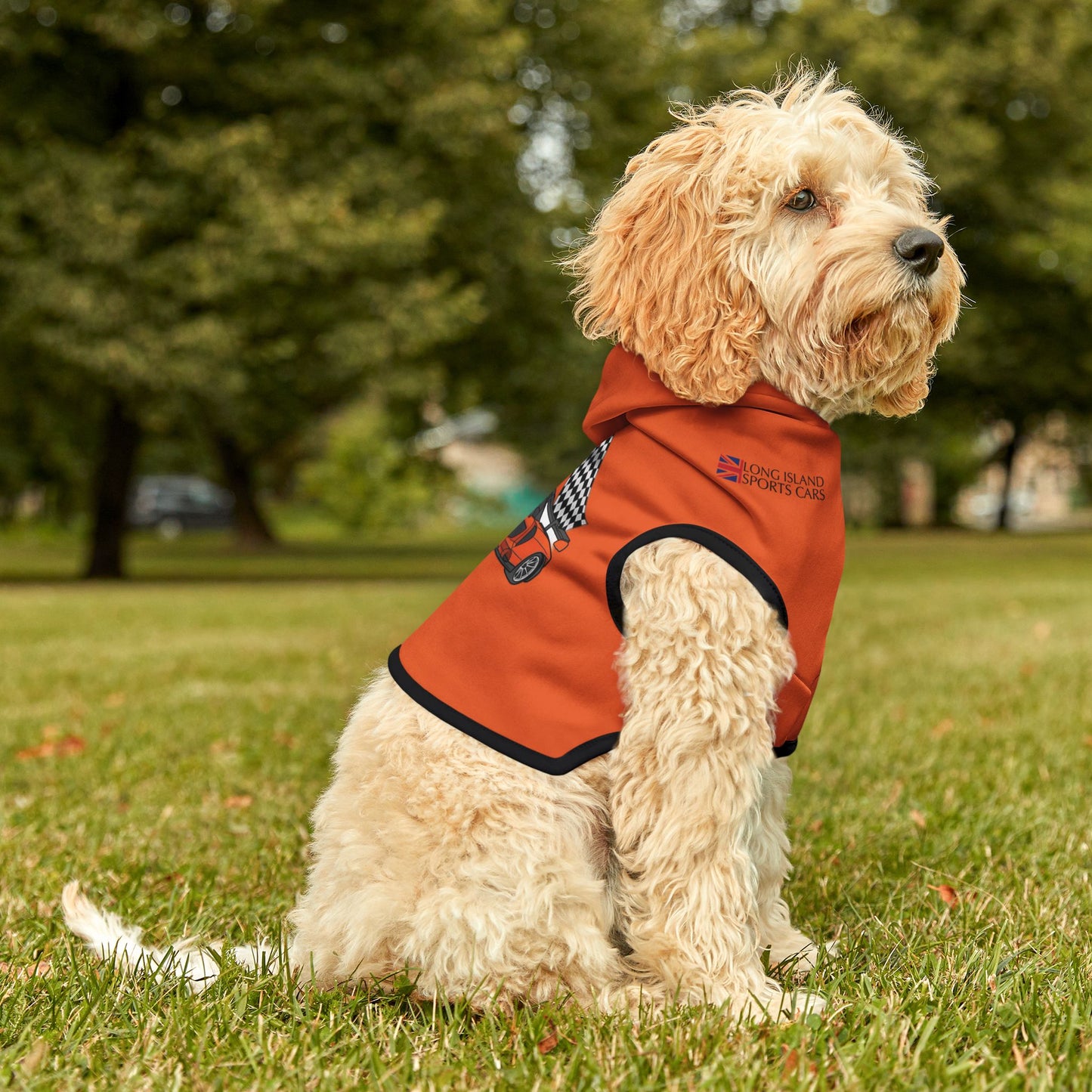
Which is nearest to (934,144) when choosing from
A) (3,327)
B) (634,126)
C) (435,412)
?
(634,126)

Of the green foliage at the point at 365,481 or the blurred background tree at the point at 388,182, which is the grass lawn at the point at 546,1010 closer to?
the blurred background tree at the point at 388,182

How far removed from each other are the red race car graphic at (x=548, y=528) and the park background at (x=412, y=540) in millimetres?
1084

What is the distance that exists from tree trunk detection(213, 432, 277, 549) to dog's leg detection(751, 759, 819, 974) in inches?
1186

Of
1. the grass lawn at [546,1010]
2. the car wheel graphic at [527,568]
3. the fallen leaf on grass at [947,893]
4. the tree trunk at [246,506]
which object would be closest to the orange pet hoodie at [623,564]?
the car wheel graphic at [527,568]

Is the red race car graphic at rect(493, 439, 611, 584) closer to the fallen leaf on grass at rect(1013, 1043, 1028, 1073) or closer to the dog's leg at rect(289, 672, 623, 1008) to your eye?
the dog's leg at rect(289, 672, 623, 1008)

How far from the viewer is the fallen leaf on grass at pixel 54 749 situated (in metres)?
5.98

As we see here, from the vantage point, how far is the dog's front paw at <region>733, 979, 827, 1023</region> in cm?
270

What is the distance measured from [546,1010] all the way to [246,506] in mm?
31979

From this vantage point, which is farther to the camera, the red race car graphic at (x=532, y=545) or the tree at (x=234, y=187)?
the tree at (x=234, y=187)

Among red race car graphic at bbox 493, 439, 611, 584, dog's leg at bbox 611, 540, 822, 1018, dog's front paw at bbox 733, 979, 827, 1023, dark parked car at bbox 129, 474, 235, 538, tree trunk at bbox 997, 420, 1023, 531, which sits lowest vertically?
dark parked car at bbox 129, 474, 235, 538

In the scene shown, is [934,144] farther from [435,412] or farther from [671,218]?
[671,218]

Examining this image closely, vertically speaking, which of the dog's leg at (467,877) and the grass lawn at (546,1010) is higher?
the dog's leg at (467,877)

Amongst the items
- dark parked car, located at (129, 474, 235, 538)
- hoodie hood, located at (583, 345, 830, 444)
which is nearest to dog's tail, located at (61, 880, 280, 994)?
hoodie hood, located at (583, 345, 830, 444)

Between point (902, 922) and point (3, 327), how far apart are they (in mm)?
16545
